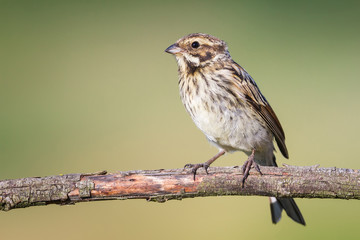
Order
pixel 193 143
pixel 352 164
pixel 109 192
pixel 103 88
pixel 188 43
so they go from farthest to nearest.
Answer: pixel 103 88
pixel 193 143
pixel 352 164
pixel 188 43
pixel 109 192

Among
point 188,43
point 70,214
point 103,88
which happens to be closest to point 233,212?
point 70,214

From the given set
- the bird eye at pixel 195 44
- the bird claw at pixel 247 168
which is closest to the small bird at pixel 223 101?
the bird eye at pixel 195 44

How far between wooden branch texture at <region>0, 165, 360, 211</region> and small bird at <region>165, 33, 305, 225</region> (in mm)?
515

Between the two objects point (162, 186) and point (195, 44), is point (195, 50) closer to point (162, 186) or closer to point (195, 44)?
point (195, 44)

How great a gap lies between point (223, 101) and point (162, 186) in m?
0.91

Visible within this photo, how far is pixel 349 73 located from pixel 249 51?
5.05 feet

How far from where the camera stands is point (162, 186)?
3.75 m

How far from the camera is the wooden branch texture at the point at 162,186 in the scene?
368 cm

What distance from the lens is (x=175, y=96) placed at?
26.8 ft

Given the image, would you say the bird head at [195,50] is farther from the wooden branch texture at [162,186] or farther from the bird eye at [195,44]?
the wooden branch texture at [162,186]

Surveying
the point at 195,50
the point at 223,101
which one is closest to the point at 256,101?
the point at 223,101

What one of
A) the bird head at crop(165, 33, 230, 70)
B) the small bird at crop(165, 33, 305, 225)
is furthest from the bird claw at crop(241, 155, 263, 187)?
the bird head at crop(165, 33, 230, 70)

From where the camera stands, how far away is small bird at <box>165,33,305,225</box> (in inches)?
171

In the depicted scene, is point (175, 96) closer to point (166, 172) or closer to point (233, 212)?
point (233, 212)
